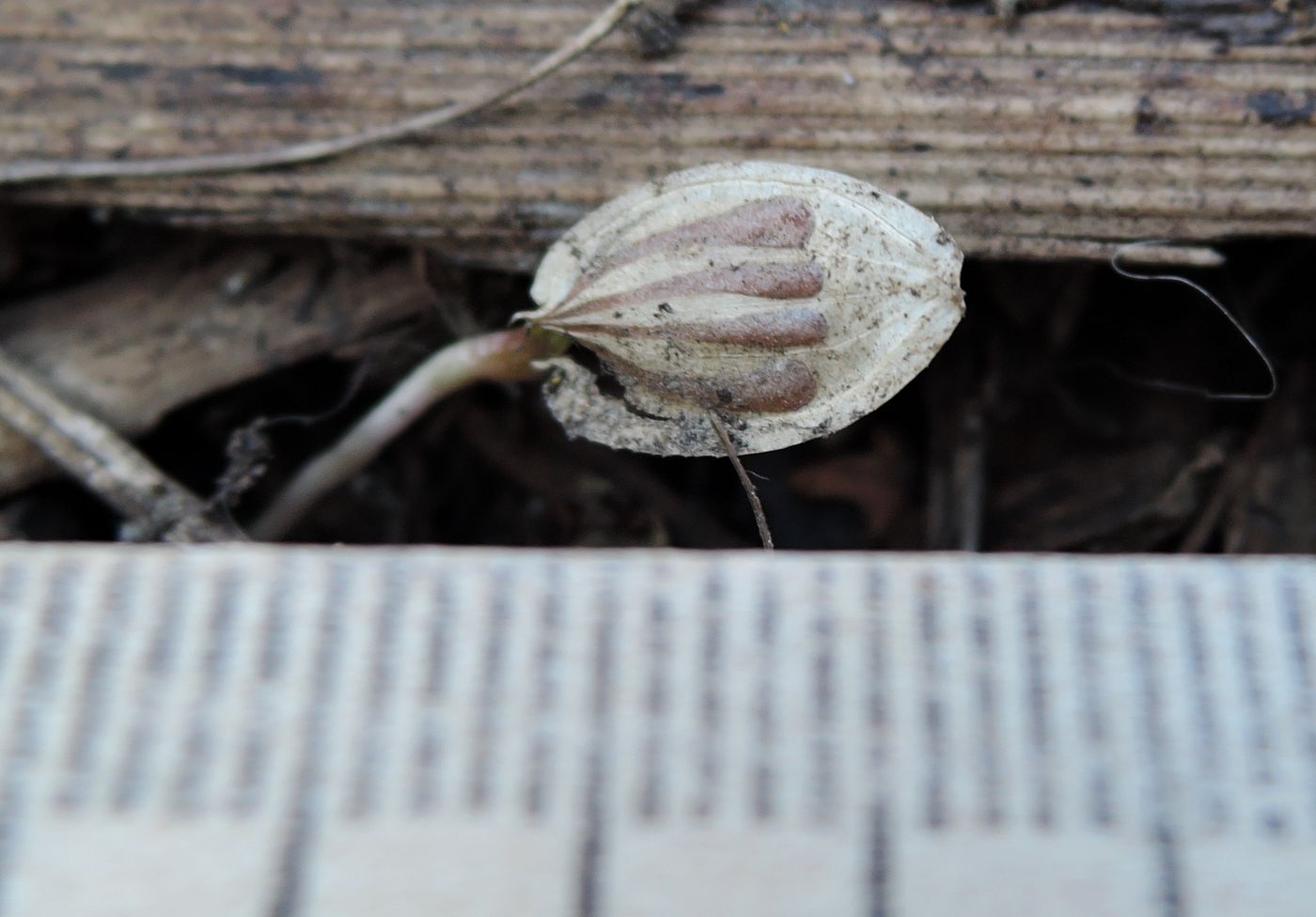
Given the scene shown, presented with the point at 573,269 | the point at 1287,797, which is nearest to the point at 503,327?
the point at 573,269

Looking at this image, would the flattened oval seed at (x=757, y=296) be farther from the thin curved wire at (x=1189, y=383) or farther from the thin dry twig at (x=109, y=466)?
the thin dry twig at (x=109, y=466)

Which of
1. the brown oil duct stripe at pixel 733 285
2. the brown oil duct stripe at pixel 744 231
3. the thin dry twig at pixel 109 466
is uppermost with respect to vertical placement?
the brown oil duct stripe at pixel 744 231

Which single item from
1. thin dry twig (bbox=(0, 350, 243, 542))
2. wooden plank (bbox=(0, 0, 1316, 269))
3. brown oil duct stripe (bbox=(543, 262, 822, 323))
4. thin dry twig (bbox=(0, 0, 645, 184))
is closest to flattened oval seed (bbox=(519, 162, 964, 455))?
brown oil duct stripe (bbox=(543, 262, 822, 323))

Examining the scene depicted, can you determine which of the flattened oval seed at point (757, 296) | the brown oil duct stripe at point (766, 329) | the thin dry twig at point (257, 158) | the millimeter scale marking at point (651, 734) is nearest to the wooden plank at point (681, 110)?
the thin dry twig at point (257, 158)

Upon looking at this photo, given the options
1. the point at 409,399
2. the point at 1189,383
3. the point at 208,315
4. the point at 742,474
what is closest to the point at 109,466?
the point at 208,315

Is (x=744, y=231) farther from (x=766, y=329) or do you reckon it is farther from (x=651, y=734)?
(x=651, y=734)

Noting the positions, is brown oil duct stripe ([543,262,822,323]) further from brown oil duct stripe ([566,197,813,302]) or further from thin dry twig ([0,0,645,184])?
thin dry twig ([0,0,645,184])
